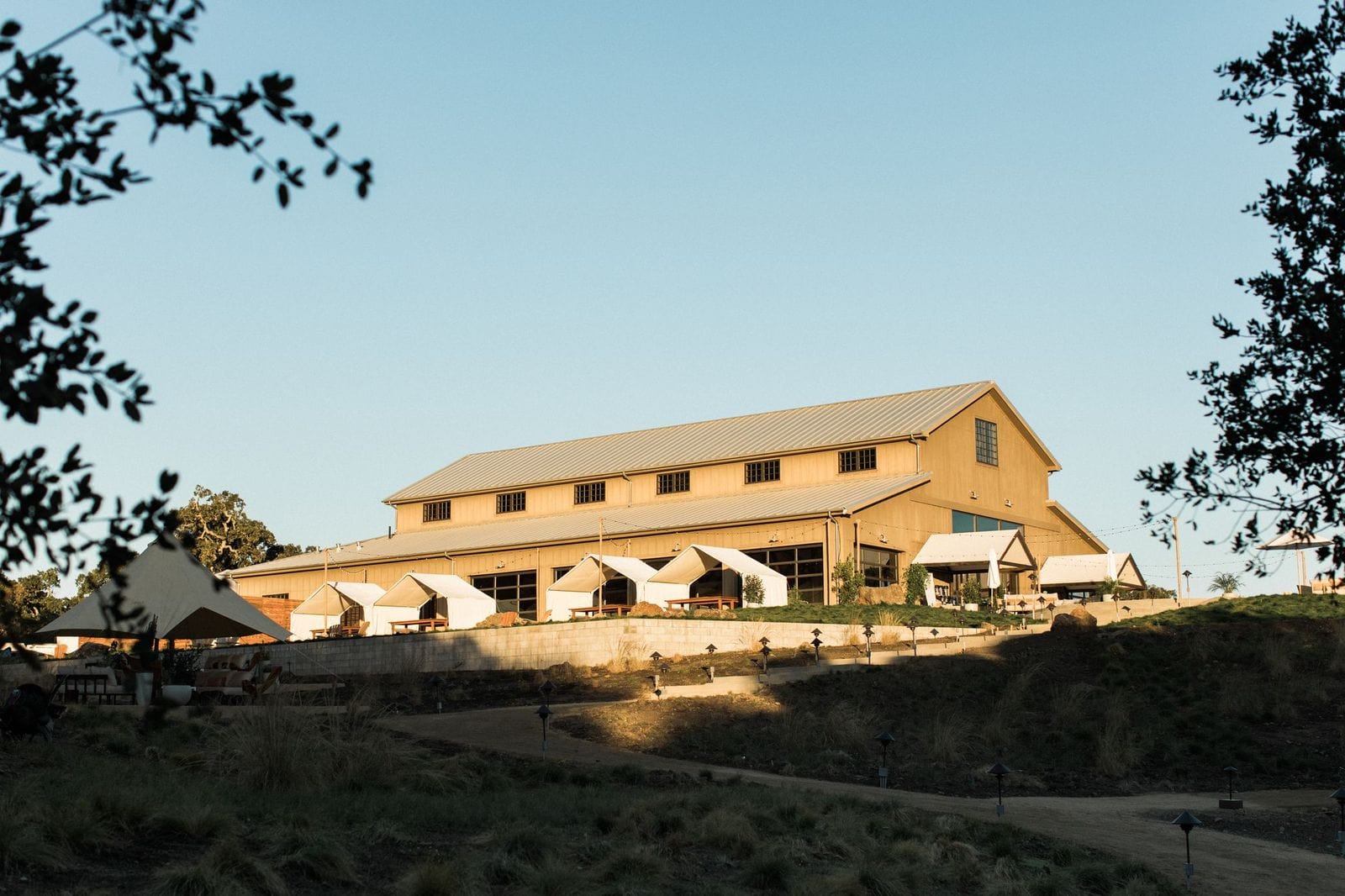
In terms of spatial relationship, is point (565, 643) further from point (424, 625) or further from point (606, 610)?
point (424, 625)

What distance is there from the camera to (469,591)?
4125cm

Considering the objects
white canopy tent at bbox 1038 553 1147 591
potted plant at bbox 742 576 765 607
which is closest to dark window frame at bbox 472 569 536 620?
potted plant at bbox 742 576 765 607

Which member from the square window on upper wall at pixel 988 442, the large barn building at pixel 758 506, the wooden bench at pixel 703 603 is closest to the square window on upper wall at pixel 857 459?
the large barn building at pixel 758 506

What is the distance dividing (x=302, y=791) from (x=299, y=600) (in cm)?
3931

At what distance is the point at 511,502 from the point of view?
52219 millimetres

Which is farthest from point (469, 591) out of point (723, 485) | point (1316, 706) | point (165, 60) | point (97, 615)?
point (165, 60)

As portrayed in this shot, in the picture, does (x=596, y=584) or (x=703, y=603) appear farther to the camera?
(x=596, y=584)

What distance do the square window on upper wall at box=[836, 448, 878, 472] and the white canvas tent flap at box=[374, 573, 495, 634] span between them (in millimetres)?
12396

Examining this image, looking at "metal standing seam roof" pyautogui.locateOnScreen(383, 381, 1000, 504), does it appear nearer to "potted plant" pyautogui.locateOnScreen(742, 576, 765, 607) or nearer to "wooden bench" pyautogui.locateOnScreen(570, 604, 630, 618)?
"potted plant" pyautogui.locateOnScreen(742, 576, 765, 607)

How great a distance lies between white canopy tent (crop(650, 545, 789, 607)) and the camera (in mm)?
38906

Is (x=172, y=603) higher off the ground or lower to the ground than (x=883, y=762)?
higher

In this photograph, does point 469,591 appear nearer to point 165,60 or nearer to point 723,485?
point 723,485

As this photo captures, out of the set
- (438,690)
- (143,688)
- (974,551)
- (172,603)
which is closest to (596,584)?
(974,551)

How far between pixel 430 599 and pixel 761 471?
12.2 meters
